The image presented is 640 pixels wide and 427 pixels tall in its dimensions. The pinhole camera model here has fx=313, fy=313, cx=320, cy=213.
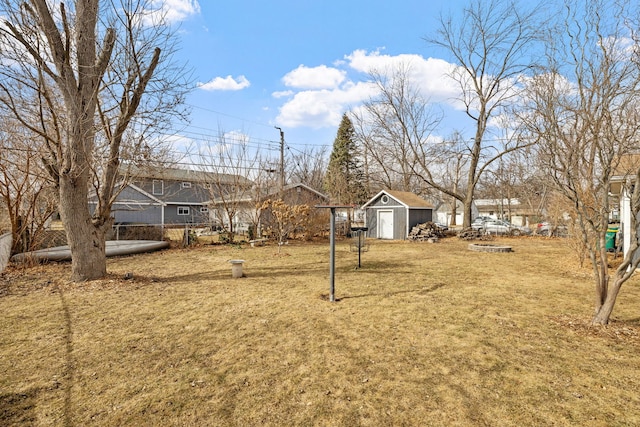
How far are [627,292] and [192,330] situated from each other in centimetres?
760

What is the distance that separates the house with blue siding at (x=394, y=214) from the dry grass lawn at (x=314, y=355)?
10366mm

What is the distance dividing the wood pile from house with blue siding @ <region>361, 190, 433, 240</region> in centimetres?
34

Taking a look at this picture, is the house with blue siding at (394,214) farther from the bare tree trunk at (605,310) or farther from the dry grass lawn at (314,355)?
the bare tree trunk at (605,310)

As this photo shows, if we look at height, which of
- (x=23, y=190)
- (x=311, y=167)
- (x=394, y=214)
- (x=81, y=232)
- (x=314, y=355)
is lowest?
(x=314, y=355)

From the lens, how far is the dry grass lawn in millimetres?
2396

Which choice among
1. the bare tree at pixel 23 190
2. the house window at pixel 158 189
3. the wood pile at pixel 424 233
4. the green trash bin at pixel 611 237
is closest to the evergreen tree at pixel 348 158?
the wood pile at pixel 424 233

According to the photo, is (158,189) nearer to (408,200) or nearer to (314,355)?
(408,200)

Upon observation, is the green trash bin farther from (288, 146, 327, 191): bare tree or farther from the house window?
the house window

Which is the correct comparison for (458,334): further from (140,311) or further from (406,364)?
(140,311)

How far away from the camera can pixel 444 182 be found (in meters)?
37.9

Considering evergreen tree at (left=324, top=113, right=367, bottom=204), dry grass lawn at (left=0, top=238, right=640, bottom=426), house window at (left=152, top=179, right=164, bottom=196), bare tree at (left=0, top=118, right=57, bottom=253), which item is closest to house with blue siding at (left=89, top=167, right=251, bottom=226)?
house window at (left=152, top=179, right=164, bottom=196)

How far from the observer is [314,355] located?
3328 mm

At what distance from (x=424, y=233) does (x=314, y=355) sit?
14.0 metres

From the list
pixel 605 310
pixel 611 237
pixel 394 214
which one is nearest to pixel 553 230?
pixel 611 237
